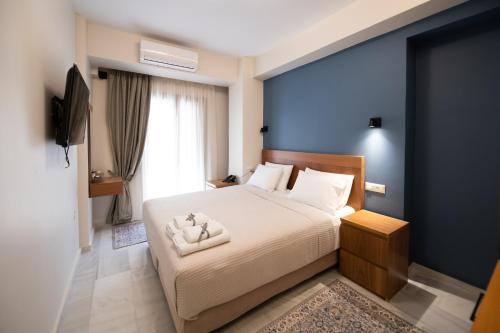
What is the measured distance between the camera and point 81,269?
2.31 meters

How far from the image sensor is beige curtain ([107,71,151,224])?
3.39 meters

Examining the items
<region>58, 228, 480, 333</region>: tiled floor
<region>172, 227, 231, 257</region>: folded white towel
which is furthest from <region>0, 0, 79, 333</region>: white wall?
<region>172, 227, 231, 257</region>: folded white towel

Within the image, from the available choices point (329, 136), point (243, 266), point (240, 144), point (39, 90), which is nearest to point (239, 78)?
point (240, 144)

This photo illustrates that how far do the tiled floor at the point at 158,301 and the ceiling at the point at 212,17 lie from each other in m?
2.83

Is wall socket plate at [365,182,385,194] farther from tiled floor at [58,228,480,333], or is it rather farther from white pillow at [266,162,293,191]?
white pillow at [266,162,293,191]

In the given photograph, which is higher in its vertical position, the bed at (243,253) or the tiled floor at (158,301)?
the bed at (243,253)

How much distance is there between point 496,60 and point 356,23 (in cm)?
121

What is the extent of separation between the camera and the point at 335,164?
2.77m

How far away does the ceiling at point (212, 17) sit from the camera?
2.35m

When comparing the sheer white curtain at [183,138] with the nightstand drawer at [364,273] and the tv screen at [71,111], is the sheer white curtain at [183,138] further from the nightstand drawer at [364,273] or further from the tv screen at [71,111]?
the nightstand drawer at [364,273]

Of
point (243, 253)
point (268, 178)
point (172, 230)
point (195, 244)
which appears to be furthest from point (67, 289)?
point (268, 178)

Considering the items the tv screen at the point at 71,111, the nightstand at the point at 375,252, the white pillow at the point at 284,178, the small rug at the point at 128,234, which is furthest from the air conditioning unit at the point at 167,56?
the nightstand at the point at 375,252

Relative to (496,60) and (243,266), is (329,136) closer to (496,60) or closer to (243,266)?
(496,60)

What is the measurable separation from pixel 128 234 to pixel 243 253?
7.75ft
